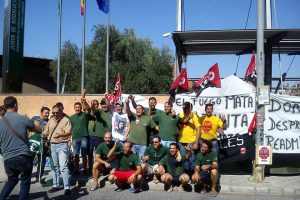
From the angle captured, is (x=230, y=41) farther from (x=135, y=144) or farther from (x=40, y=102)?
(x=40, y=102)

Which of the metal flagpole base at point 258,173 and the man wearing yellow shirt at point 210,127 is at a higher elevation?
the man wearing yellow shirt at point 210,127

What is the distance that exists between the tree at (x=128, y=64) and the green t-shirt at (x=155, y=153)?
78.5 ft

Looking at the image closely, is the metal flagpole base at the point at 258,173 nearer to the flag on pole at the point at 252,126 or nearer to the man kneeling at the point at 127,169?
the flag on pole at the point at 252,126

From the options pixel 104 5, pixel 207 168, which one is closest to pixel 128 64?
pixel 104 5

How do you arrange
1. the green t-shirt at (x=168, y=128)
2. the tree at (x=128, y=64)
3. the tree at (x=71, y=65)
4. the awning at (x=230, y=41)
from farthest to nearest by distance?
the tree at (x=71, y=65), the tree at (x=128, y=64), the awning at (x=230, y=41), the green t-shirt at (x=168, y=128)

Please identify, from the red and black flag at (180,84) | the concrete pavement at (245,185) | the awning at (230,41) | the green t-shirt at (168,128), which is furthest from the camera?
the awning at (230,41)

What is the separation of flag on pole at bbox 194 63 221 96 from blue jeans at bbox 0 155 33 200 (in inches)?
199

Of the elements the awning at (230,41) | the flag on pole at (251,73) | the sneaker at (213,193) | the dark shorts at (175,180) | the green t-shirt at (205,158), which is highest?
the awning at (230,41)

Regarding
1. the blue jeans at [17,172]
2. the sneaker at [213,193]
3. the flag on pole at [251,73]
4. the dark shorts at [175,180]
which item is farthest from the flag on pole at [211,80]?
the blue jeans at [17,172]

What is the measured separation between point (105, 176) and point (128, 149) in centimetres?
121

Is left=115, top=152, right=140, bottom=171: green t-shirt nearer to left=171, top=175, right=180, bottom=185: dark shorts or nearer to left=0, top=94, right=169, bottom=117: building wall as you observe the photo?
left=171, top=175, right=180, bottom=185: dark shorts

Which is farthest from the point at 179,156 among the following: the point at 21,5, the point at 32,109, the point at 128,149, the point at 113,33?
the point at 113,33

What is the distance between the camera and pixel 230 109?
368 inches

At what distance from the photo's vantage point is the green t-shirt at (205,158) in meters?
7.88
